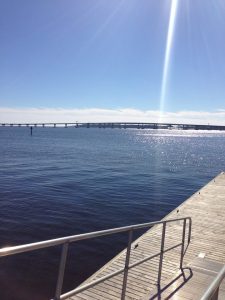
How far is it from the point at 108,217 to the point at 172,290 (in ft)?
45.7

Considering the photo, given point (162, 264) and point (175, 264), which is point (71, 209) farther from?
point (175, 264)

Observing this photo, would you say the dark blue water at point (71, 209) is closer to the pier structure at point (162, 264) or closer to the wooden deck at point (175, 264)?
the wooden deck at point (175, 264)

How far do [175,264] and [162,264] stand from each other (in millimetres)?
442

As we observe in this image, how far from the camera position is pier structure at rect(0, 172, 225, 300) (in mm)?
4998

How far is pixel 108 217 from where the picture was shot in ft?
71.6

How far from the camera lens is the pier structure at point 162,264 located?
5.00 meters

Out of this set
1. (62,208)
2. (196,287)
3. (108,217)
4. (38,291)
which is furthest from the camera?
(62,208)

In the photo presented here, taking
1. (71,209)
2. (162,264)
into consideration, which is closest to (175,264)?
(162,264)

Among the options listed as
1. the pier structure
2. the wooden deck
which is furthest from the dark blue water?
the pier structure

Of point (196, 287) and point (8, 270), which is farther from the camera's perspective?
point (8, 270)

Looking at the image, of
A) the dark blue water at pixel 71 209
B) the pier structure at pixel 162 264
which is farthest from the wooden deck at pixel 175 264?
the dark blue water at pixel 71 209

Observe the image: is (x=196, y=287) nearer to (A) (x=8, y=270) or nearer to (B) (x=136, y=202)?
(A) (x=8, y=270)

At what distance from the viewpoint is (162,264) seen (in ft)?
34.8

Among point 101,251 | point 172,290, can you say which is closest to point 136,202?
point 101,251
